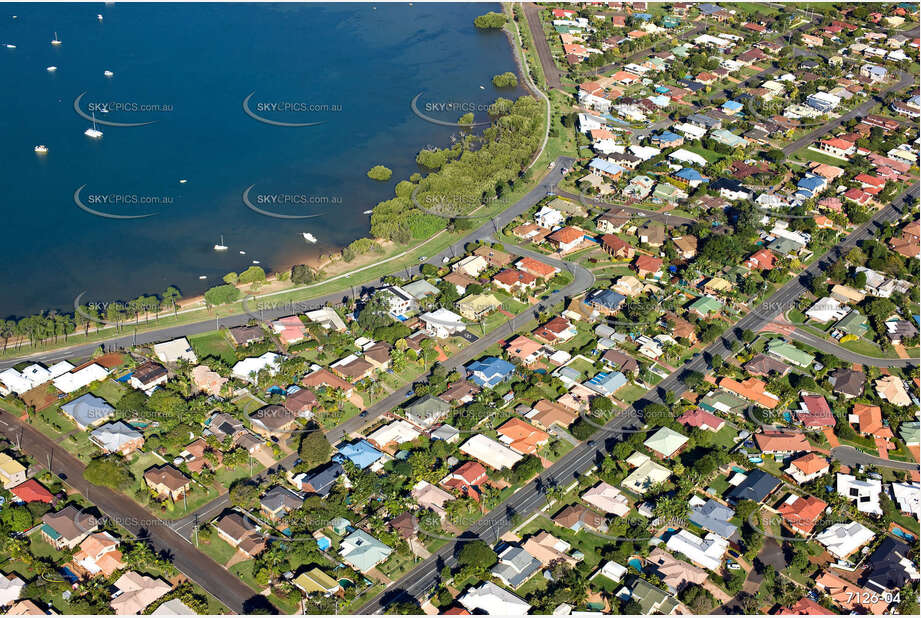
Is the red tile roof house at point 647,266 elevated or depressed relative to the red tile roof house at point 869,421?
elevated

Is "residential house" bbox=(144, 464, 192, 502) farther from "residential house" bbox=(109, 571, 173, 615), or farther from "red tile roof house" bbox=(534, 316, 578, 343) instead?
"red tile roof house" bbox=(534, 316, 578, 343)

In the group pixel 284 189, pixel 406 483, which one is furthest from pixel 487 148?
pixel 406 483

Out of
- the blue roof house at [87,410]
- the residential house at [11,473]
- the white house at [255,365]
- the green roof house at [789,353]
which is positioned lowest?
the green roof house at [789,353]

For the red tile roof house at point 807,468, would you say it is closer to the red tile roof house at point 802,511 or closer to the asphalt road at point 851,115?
the red tile roof house at point 802,511

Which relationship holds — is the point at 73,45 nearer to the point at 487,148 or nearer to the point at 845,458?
the point at 487,148

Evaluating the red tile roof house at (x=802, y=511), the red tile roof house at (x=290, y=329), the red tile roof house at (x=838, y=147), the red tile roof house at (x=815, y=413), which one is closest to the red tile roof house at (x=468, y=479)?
the red tile roof house at (x=802, y=511)
